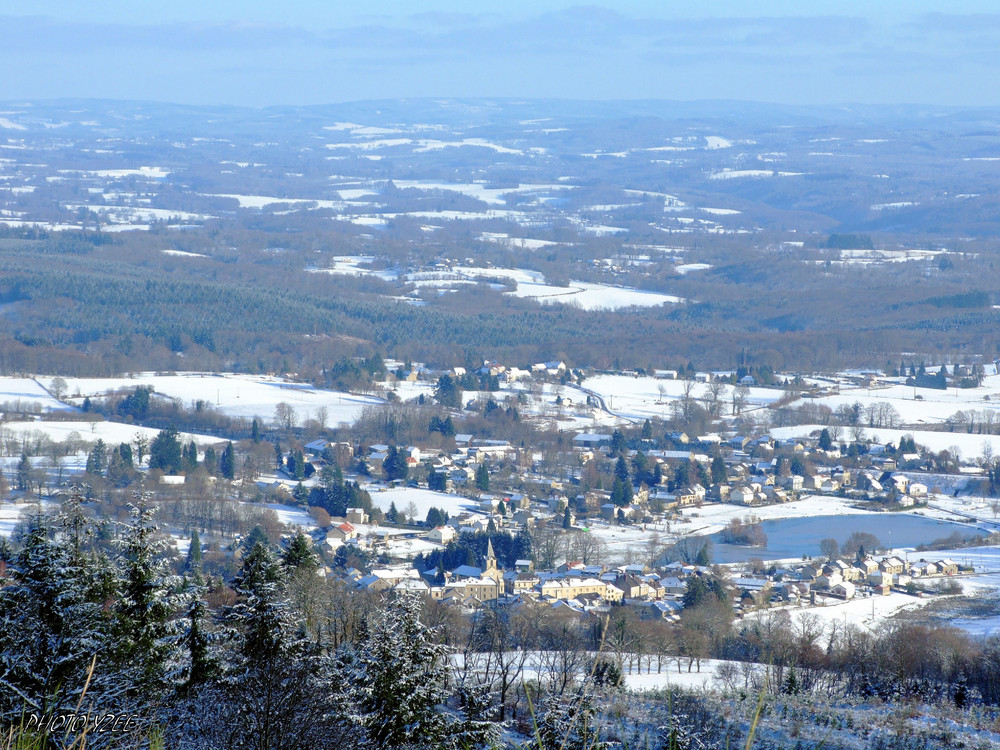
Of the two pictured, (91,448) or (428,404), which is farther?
(428,404)

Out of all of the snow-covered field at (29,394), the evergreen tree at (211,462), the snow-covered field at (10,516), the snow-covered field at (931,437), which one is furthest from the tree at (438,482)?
the snow-covered field at (29,394)

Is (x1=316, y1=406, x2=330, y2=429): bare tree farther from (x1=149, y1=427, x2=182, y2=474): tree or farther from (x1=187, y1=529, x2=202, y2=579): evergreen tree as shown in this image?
(x1=187, y1=529, x2=202, y2=579): evergreen tree

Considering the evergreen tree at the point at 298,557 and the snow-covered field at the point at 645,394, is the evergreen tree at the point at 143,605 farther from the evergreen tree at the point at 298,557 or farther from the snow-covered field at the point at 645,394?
the snow-covered field at the point at 645,394

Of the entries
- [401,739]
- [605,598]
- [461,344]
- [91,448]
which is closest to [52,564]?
[401,739]

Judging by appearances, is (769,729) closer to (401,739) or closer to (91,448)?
(401,739)

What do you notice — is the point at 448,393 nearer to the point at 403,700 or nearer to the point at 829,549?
the point at 829,549

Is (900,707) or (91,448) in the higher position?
(900,707)
